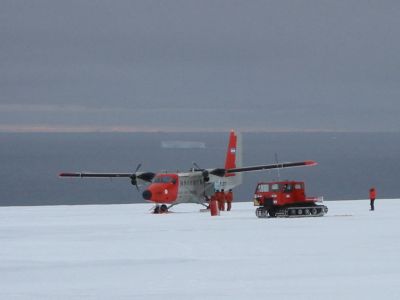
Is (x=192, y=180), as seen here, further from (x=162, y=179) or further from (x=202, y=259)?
(x=202, y=259)

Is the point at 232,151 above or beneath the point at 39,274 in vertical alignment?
above

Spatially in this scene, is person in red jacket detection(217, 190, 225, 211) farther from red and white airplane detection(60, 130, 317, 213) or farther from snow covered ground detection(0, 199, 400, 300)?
snow covered ground detection(0, 199, 400, 300)

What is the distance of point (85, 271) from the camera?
19125 mm

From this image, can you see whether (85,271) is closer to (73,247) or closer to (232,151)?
(73,247)

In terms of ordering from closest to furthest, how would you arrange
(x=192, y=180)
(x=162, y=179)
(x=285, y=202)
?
(x=285, y=202), (x=162, y=179), (x=192, y=180)

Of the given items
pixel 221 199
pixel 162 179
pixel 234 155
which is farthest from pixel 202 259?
pixel 234 155

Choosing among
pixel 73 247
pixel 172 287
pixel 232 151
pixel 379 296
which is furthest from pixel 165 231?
pixel 232 151

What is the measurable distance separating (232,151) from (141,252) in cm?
2760

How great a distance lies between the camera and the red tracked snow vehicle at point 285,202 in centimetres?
3831

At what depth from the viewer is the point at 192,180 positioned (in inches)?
1831

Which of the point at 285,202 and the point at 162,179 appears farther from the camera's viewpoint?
the point at 162,179

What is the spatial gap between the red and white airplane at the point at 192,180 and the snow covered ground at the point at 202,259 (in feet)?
26.7

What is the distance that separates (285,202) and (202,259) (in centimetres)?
1781

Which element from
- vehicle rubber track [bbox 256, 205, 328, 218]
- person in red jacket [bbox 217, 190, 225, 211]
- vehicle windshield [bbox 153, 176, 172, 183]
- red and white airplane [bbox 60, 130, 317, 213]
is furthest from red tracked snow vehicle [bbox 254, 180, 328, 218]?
vehicle windshield [bbox 153, 176, 172, 183]
